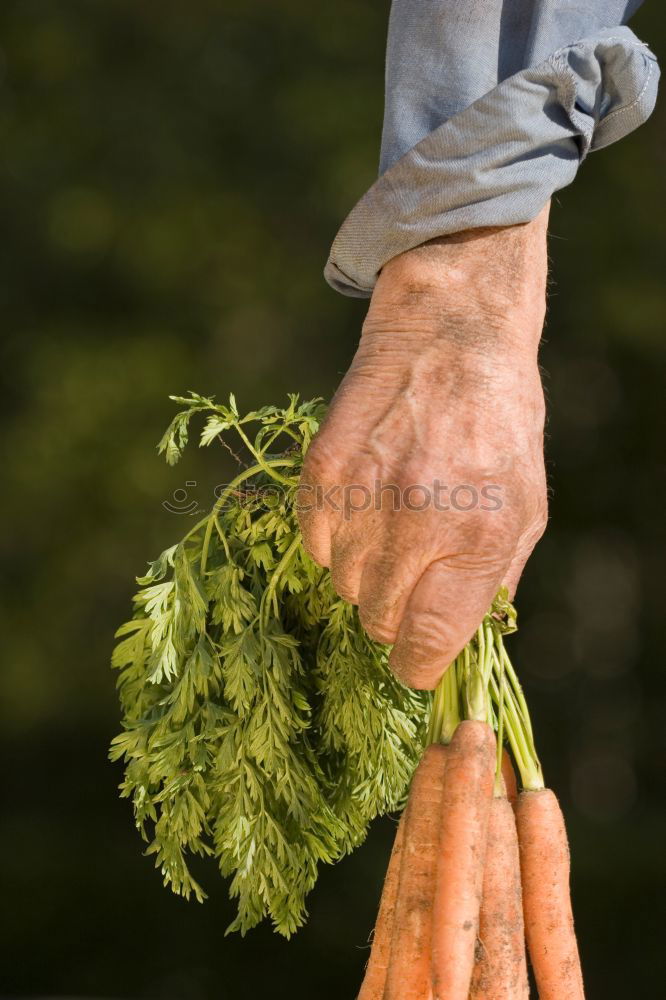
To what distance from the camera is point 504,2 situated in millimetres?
689

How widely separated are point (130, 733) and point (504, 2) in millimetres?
630

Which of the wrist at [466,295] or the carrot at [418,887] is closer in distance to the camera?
the wrist at [466,295]

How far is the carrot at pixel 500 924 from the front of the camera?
0.81 m

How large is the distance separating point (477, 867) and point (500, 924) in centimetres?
7

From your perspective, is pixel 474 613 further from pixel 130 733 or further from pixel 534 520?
pixel 130 733

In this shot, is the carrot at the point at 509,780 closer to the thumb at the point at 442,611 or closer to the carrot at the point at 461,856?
the carrot at the point at 461,856

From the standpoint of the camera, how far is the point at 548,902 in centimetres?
85

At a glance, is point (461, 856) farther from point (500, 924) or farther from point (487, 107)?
point (487, 107)

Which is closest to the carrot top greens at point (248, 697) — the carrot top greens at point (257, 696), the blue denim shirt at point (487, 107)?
the carrot top greens at point (257, 696)

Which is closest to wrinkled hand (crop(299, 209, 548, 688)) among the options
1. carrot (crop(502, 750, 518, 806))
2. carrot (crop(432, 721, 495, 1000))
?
carrot (crop(432, 721, 495, 1000))

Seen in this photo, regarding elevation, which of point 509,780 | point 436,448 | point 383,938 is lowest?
point 383,938

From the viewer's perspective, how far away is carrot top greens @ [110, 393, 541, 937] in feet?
2.75

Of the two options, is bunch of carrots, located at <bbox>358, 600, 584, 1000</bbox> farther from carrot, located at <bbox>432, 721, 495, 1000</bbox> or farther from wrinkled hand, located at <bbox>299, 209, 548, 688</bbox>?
wrinkled hand, located at <bbox>299, 209, 548, 688</bbox>

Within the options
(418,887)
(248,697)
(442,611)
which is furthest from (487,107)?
(418,887)
